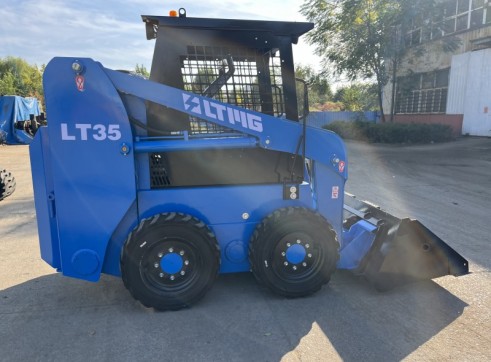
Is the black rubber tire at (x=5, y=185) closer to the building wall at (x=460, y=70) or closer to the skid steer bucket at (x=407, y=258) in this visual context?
the skid steer bucket at (x=407, y=258)

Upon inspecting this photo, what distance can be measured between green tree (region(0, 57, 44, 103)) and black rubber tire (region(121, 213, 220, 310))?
1739 inches

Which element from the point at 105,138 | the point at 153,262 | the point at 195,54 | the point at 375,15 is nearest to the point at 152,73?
the point at 195,54

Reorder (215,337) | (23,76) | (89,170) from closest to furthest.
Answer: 1. (215,337)
2. (89,170)
3. (23,76)

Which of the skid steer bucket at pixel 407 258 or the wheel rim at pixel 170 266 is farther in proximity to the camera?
the skid steer bucket at pixel 407 258

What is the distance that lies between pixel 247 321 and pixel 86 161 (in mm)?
1841

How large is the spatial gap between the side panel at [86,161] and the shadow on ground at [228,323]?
458 millimetres

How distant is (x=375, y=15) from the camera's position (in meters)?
18.8

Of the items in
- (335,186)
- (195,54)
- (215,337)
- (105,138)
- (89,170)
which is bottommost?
(215,337)

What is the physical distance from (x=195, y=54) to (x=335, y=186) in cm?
175

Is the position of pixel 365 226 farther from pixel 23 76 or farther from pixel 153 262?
pixel 23 76

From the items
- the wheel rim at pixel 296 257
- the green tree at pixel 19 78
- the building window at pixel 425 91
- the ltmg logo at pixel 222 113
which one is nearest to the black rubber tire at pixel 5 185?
the ltmg logo at pixel 222 113

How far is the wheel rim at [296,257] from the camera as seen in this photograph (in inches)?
134

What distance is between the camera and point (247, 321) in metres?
3.15

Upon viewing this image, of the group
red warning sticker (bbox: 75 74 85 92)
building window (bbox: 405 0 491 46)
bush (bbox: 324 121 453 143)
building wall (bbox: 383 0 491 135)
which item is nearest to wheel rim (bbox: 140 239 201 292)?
red warning sticker (bbox: 75 74 85 92)
